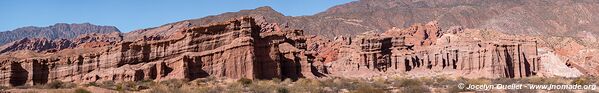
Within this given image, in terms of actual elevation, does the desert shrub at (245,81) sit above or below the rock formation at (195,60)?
below

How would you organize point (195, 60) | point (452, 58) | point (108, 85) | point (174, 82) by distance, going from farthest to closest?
point (452, 58) < point (195, 60) < point (174, 82) < point (108, 85)

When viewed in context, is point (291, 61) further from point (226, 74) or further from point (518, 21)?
point (518, 21)

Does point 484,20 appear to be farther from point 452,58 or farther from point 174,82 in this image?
point 174,82

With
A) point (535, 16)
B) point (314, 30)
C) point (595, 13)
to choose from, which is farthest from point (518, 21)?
point (314, 30)

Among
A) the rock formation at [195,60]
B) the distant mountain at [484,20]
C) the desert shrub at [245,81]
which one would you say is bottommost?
the desert shrub at [245,81]

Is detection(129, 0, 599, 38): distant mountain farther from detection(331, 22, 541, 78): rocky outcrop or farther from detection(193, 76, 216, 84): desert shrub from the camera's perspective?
detection(193, 76, 216, 84): desert shrub

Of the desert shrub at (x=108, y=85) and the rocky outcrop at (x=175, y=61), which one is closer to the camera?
the desert shrub at (x=108, y=85)

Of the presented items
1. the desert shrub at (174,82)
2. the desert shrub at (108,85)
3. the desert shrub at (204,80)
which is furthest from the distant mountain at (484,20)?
the desert shrub at (174,82)

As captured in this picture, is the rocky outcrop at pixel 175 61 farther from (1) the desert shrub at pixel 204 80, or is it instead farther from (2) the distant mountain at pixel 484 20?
(2) the distant mountain at pixel 484 20

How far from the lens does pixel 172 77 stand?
45750 mm

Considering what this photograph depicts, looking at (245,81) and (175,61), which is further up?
(175,61)

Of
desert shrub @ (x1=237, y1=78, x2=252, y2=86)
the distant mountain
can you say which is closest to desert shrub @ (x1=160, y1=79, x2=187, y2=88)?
desert shrub @ (x1=237, y1=78, x2=252, y2=86)

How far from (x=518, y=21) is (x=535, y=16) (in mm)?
7429

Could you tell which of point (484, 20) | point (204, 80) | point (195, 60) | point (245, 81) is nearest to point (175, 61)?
point (195, 60)
